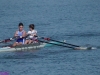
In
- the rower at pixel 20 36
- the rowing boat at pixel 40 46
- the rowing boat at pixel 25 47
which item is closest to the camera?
the rowing boat at pixel 25 47

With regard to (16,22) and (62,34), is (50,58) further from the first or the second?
(16,22)

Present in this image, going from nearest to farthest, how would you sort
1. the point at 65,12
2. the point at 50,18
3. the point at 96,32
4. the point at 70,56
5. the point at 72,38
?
the point at 70,56 → the point at 72,38 → the point at 96,32 → the point at 50,18 → the point at 65,12

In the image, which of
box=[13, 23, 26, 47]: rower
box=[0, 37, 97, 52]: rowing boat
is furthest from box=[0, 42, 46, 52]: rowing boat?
box=[13, 23, 26, 47]: rower

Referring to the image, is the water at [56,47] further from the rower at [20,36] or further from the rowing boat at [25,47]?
the rower at [20,36]

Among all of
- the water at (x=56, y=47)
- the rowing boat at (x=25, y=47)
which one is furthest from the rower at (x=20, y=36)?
the water at (x=56, y=47)

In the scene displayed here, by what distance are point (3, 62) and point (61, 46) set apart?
5.88 metres

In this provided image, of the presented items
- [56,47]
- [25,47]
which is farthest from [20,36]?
[56,47]

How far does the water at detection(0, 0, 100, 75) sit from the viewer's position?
26.9 metres

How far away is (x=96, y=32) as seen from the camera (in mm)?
39188

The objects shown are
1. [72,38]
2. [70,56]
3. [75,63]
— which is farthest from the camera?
[72,38]

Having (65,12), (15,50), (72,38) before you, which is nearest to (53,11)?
(65,12)

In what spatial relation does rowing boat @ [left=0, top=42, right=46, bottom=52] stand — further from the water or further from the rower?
the water

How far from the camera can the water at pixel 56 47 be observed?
26.9 meters

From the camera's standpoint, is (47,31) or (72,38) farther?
(47,31)
